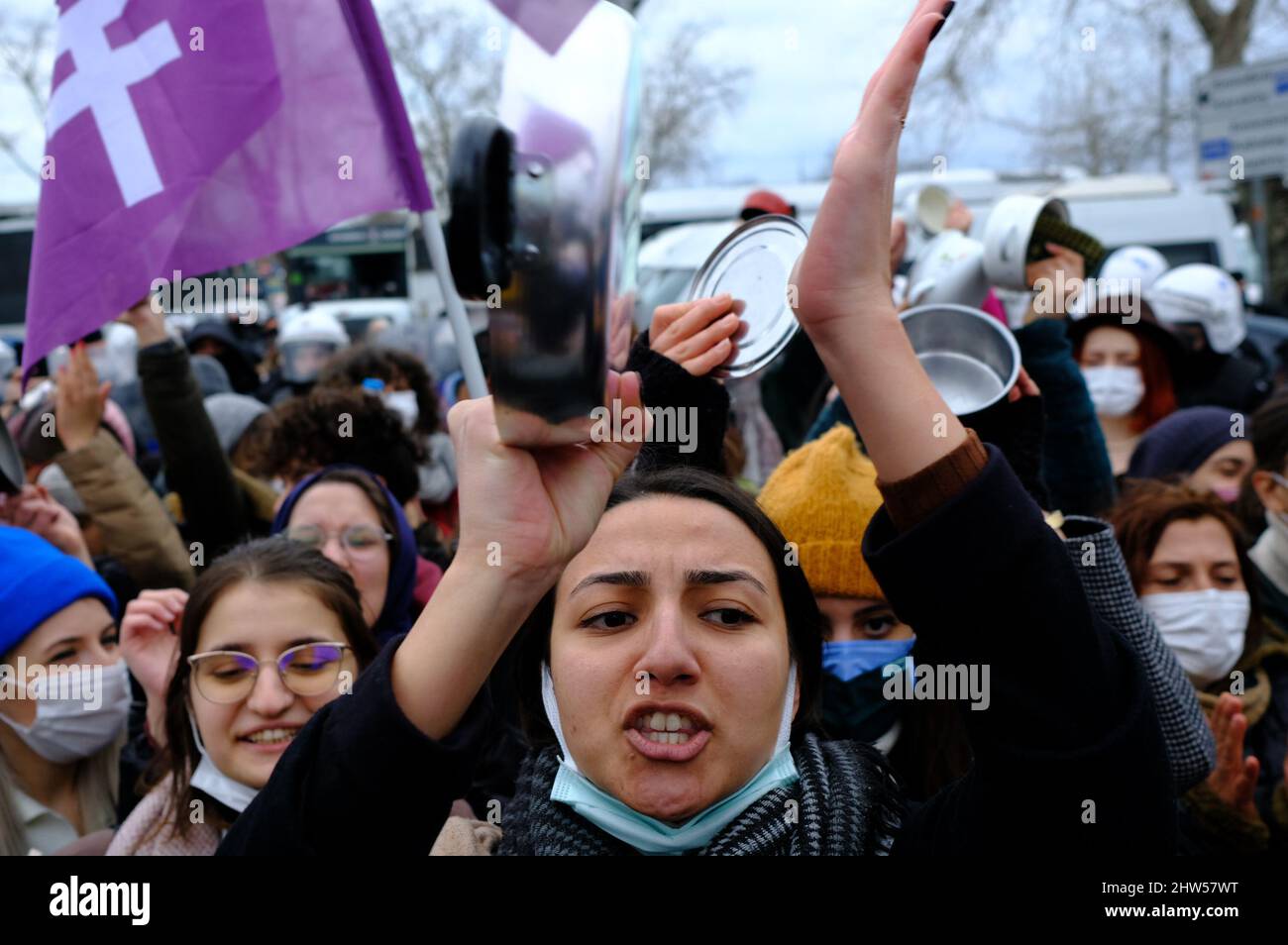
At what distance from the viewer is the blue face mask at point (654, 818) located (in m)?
1.80

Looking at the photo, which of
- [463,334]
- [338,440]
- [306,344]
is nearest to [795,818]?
[463,334]

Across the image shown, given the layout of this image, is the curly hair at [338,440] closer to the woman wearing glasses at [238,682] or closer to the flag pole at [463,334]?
the woman wearing glasses at [238,682]

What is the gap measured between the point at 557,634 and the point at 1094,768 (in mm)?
738

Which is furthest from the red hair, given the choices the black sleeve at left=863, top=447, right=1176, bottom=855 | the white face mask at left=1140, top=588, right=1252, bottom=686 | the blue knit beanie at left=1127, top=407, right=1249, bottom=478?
the black sleeve at left=863, top=447, right=1176, bottom=855

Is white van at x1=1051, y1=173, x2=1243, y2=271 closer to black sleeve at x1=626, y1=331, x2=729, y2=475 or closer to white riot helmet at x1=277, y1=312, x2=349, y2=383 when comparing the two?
white riot helmet at x1=277, y1=312, x2=349, y2=383

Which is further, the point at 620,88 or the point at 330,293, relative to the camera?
the point at 330,293

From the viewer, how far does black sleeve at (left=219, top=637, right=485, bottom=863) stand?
1.53m

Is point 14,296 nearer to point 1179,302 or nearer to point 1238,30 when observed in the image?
point 1238,30

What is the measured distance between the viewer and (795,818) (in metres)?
1.80

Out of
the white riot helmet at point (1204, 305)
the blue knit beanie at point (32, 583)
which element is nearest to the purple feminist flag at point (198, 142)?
the blue knit beanie at point (32, 583)

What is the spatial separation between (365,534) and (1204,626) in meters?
2.10

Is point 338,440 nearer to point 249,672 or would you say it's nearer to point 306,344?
point 249,672

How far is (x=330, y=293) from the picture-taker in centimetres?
2255
